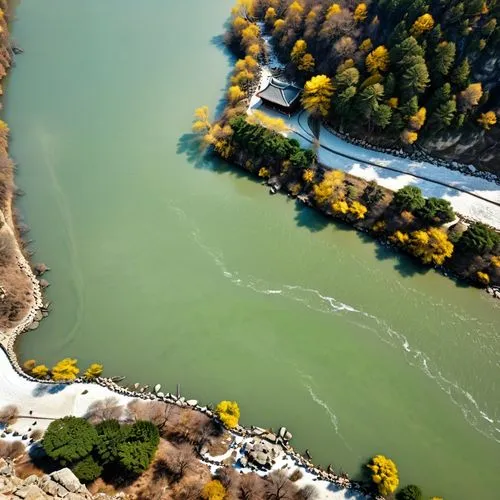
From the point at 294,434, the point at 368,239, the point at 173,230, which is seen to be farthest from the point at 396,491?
the point at 173,230

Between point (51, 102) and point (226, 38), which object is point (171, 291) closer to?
point (51, 102)

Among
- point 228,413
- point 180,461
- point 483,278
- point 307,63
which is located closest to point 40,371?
point 180,461

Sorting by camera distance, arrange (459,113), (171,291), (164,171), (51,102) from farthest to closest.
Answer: (51,102) → (164,171) → (459,113) → (171,291)

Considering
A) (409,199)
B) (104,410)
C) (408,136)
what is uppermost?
(408,136)

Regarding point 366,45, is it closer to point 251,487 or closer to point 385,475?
point 385,475

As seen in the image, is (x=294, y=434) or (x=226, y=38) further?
(x=226, y=38)

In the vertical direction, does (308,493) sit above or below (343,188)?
below

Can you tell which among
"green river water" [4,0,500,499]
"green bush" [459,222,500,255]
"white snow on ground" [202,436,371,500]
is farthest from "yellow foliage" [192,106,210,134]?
"white snow on ground" [202,436,371,500]

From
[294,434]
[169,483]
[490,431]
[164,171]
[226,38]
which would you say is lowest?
[169,483]

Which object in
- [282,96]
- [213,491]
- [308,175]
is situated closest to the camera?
[213,491]
